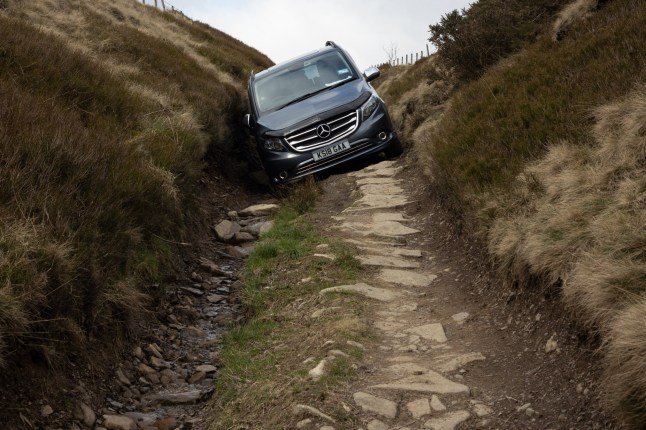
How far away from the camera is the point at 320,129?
10680 millimetres

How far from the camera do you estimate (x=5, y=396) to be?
3.87 metres

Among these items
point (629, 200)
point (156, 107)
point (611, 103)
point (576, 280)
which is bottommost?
point (576, 280)

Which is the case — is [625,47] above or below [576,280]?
above

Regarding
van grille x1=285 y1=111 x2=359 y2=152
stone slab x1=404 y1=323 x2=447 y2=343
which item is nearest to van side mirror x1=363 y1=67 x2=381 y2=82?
van grille x1=285 y1=111 x2=359 y2=152

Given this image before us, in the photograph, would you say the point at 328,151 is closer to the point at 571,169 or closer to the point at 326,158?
the point at 326,158

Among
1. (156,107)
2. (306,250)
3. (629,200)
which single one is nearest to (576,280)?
(629,200)

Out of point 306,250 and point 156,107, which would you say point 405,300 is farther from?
point 156,107

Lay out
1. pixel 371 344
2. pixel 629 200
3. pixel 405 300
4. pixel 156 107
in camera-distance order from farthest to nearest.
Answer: pixel 156 107 → pixel 405 300 → pixel 371 344 → pixel 629 200

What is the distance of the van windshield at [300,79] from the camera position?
11766 millimetres

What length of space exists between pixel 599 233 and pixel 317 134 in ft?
21.3

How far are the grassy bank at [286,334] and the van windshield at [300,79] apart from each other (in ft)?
12.3

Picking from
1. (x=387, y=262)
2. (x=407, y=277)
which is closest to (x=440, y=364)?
(x=407, y=277)

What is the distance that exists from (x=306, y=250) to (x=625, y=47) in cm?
426

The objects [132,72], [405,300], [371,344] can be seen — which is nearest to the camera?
[371,344]
